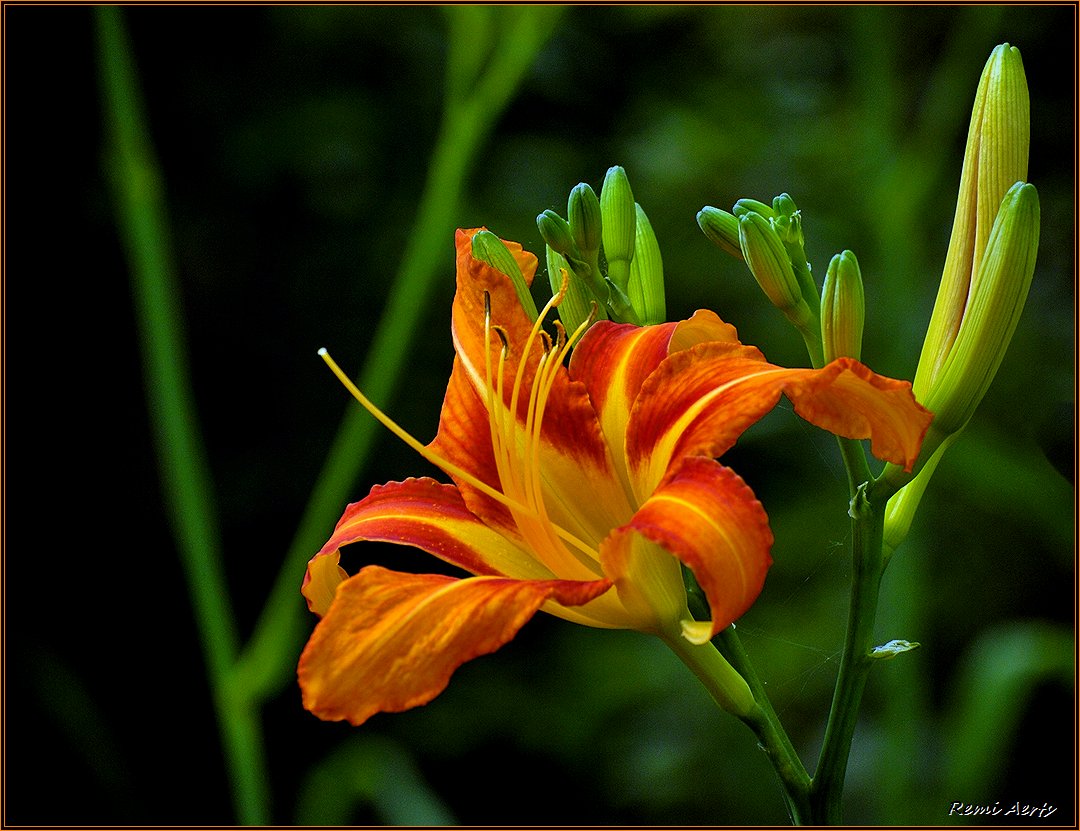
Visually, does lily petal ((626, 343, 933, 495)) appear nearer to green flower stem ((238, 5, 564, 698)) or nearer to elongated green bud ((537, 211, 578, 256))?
elongated green bud ((537, 211, 578, 256))

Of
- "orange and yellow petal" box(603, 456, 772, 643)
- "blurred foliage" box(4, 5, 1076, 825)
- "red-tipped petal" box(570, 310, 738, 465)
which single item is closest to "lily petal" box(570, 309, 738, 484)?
"red-tipped petal" box(570, 310, 738, 465)

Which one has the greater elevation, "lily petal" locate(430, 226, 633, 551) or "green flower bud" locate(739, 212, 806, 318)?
"green flower bud" locate(739, 212, 806, 318)

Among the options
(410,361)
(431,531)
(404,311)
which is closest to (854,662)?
(431,531)

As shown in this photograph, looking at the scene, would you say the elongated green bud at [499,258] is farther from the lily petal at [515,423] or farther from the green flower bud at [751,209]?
the green flower bud at [751,209]

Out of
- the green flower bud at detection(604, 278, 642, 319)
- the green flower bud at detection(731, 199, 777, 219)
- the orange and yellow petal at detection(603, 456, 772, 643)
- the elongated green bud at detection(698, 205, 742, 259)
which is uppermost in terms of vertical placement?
the green flower bud at detection(731, 199, 777, 219)

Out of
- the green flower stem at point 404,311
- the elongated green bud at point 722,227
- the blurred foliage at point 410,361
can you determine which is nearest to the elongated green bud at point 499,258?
the elongated green bud at point 722,227

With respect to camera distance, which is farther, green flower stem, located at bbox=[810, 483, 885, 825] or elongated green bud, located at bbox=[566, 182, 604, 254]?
elongated green bud, located at bbox=[566, 182, 604, 254]
